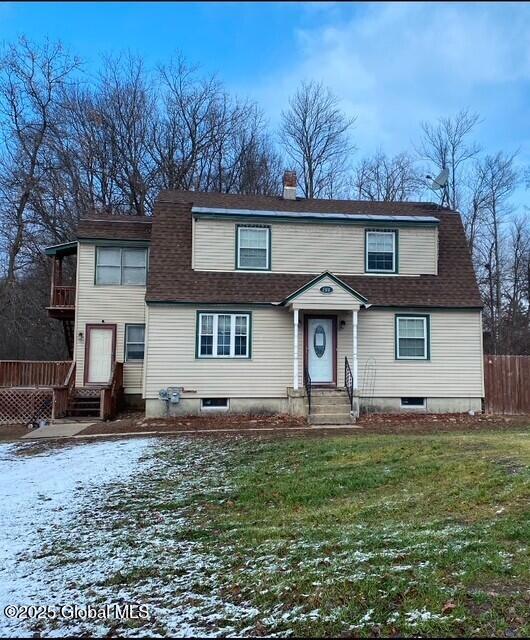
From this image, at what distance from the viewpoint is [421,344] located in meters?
15.8

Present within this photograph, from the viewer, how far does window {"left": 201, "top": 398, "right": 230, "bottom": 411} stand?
15125 mm

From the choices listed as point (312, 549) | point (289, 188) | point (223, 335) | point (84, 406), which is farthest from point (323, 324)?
point (312, 549)

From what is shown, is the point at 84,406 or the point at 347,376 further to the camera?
the point at 84,406

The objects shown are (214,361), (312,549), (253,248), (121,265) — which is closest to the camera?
(312,549)

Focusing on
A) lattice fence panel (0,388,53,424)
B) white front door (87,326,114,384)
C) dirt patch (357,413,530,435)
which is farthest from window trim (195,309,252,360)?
lattice fence panel (0,388,53,424)

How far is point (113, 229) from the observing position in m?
18.2

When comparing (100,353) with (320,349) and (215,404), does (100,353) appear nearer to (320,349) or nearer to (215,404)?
(215,404)

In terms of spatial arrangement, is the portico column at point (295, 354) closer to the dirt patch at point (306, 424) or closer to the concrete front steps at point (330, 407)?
the concrete front steps at point (330, 407)

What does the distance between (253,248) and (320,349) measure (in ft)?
12.3

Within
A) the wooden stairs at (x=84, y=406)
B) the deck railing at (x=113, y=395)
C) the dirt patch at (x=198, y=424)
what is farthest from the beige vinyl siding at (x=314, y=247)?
the wooden stairs at (x=84, y=406)

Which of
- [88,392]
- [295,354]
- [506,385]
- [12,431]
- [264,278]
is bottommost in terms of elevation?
[12,431]

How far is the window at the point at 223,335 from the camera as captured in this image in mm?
15133

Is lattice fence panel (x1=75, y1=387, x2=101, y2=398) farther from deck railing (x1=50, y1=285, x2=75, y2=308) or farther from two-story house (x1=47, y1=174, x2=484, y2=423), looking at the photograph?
deck railing (x1=50, y1=285, x2=75, y2=308)

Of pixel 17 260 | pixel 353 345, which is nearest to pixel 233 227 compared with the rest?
pixel 353 345
